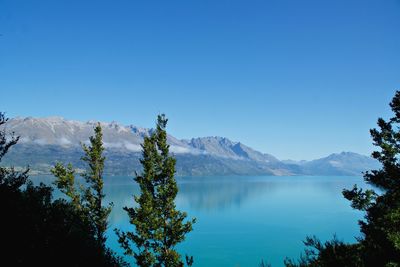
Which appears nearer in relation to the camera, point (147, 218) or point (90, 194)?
point (147, 218)

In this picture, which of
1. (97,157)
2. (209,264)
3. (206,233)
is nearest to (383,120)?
(97,157)

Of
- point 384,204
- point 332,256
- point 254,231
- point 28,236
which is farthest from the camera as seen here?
point 254,231

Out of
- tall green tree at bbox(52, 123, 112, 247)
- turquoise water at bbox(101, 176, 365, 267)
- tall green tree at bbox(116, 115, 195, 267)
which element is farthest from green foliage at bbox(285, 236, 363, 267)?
turquoise water at bbox(101, 176, 365, 267)

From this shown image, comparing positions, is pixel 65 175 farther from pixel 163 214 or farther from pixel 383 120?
pixel 383 120

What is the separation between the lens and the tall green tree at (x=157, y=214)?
101 feet

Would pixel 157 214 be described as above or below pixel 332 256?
below

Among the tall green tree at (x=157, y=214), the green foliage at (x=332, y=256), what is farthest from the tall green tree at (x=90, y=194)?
the green foliage at (x=332, y=256)

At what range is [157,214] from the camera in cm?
3177

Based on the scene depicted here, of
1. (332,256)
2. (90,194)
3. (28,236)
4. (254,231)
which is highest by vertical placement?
(332,256)

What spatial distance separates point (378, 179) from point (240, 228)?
116 metres

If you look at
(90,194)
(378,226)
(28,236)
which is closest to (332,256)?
(378,226)

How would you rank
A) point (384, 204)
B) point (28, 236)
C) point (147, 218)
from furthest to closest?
point (147, 218)
point (384, 204)
point (28, 236)

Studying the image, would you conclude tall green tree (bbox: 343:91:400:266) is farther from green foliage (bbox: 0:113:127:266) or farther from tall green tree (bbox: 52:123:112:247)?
tall green tree (bbox: 52:123:112:247)

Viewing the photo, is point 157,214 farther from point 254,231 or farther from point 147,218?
point 254,231
